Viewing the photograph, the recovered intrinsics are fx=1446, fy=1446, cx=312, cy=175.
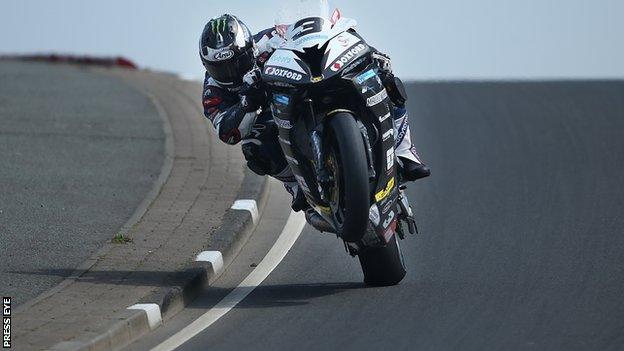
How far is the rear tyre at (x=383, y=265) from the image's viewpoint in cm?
1021

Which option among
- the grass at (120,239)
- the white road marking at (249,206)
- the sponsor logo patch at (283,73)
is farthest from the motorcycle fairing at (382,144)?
the white road marking at (249,206)

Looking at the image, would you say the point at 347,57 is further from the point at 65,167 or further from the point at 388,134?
the point at 65,167

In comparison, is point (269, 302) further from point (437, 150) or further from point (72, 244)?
point (437, 150)

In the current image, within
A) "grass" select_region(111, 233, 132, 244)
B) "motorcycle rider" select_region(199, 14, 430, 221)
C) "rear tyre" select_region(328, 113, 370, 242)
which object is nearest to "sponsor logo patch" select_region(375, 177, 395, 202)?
"rear tyre" select_region(328, 113, 370, 242)

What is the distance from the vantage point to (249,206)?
41.9ft

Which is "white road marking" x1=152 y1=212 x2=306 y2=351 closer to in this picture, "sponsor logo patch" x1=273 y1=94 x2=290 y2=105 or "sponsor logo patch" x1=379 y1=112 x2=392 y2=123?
"sponsor logo patch" x1=273 y1=94 x2=290 y2=105

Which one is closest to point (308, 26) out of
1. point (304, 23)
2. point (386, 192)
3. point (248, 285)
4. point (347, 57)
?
point (304, 23)

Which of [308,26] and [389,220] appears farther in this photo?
[308,26]

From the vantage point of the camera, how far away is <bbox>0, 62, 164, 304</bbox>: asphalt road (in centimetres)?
1115

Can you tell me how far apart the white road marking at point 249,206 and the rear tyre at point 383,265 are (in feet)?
8.00

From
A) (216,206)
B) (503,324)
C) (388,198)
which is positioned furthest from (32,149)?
(503,324)

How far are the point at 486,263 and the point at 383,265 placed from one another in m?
0.95

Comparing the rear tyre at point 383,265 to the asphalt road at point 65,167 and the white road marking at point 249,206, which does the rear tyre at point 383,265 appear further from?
the white road marking at point 249,206

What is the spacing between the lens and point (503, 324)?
28.9 ft
